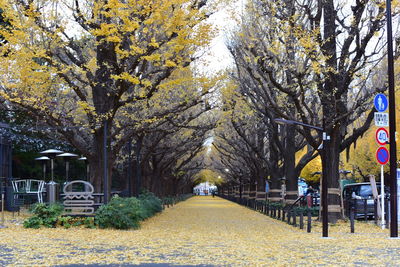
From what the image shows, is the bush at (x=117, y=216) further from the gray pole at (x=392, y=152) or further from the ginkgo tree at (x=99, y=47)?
the gray pole at (x=392, y=152)

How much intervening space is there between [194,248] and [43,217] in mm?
8064

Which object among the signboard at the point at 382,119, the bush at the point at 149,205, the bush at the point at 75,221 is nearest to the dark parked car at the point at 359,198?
the signboard at the point at 382,119

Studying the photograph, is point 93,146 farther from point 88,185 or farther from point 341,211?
point 341,211

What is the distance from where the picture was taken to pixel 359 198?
27984 mm

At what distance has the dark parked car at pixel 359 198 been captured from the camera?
88.3 ft

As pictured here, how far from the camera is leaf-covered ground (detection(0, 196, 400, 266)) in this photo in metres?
12.1

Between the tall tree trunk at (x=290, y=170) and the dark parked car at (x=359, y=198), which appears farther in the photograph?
the tall tree trunk at (x=290, y=170)

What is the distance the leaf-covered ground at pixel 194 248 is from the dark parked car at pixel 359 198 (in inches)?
255

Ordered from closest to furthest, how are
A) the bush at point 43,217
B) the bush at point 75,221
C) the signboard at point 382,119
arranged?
the signboard at point 382,119 < the bush at point 43,217 < the bush at point 75,221

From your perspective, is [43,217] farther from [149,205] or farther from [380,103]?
[380,103]

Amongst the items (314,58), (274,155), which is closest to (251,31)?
(314,58)

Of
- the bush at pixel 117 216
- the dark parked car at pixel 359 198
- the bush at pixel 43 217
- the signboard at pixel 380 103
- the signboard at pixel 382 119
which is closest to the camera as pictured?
the signboard at pixel 382 119

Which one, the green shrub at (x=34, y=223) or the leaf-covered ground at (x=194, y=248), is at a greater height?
the green shrub at (x=34, y=223)

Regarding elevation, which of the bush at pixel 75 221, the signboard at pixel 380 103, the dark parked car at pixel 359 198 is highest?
the signboard at pixel 380 103
